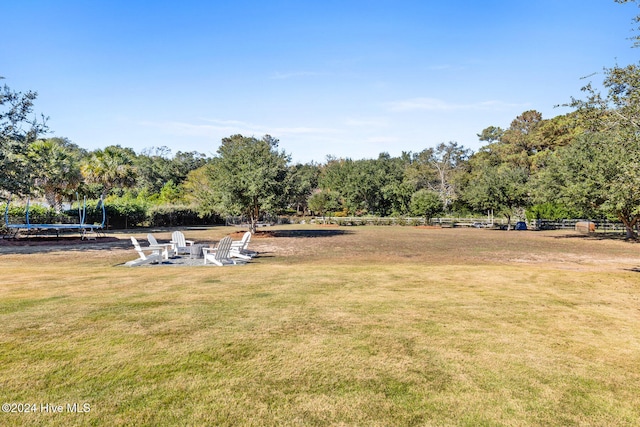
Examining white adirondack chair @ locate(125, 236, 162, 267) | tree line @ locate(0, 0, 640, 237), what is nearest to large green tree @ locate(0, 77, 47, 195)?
tree line @ locate(0, 0, 640, 237)

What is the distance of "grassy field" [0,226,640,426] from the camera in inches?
140

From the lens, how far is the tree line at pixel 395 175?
35.3 ft

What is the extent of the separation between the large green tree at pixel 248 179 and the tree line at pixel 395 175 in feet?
0.27

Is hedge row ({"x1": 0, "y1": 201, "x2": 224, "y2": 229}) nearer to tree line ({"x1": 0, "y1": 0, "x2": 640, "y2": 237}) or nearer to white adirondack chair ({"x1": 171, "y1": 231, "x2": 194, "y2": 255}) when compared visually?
tree line ({"x1": 0, "y1": 0, "x2": 640, "y2": 237})

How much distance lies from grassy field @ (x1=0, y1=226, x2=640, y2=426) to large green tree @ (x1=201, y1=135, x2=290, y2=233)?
67.8 ft

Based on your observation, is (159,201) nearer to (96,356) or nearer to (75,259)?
(75,259)

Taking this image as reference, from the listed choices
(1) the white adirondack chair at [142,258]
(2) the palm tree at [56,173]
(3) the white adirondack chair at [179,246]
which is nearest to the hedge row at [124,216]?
(2) the palm tree at [56,173]

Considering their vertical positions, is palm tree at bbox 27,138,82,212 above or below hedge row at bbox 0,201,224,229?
above

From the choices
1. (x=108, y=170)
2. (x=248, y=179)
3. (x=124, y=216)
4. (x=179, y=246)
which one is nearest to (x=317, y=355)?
(x=179, y=246)

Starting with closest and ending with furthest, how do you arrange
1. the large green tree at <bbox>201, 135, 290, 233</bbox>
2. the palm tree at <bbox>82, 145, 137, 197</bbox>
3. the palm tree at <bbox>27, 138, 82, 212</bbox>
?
1. the large green tree at <bbox>201, 135, 290, 233</bbox>
2. the palm tree at <bbox>27, 138, 82, 212</bbox>
3. the palm tree at <bbox>82, 145, 137, 197</bbox>

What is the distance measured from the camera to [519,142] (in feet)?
231

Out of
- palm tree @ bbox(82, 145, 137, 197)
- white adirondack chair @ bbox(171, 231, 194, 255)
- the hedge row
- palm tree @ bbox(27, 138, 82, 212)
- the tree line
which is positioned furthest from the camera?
palm tree @ bbox(82, 145, 137, 197)

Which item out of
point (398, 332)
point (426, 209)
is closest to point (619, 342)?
point (398, 332)

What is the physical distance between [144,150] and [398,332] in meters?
92.9
